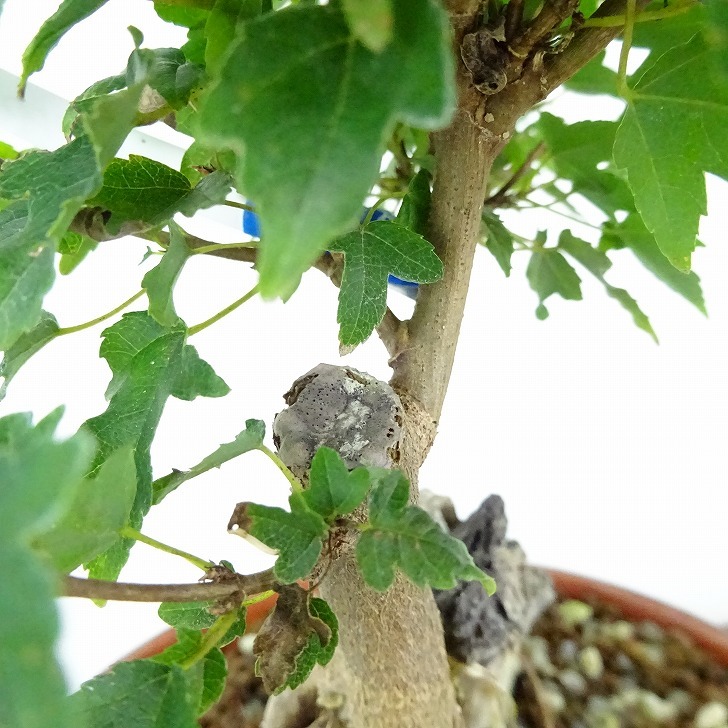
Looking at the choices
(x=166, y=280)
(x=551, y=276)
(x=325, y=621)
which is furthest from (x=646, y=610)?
(x=166, y=280)

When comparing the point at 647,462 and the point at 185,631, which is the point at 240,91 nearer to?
the point at 185,631

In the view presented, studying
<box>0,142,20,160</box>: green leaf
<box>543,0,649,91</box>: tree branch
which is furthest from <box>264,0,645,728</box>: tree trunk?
<box>0,142,20,160</box>: green leaf

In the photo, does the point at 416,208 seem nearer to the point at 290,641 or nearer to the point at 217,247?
the point at 217,247

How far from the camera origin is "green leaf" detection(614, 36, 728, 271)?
298 mm

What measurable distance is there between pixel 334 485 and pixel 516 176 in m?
0.32

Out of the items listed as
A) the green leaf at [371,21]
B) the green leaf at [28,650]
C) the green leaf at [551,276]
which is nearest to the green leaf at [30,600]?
the green leaf at [28,650]

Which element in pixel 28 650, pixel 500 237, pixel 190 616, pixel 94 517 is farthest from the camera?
pixel 500 237

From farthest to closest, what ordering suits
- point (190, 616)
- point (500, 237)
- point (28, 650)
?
1. point (500, 237)
2. point (190, 616)
3. point (28, 650)

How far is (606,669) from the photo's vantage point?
66cm

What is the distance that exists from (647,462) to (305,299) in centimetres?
47

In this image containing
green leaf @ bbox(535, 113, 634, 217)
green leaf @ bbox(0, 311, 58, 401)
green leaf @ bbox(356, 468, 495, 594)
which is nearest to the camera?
green leaf @ bbox(356, 468, 495, 594)

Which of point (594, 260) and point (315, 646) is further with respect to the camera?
point (594, 260)

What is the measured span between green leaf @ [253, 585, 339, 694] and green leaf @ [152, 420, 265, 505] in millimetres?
65

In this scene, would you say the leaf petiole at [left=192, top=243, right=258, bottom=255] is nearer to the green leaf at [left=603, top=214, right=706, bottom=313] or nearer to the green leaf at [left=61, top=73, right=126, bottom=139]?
the green leaf at [left=61, top=73, right=126, bottom=139]
